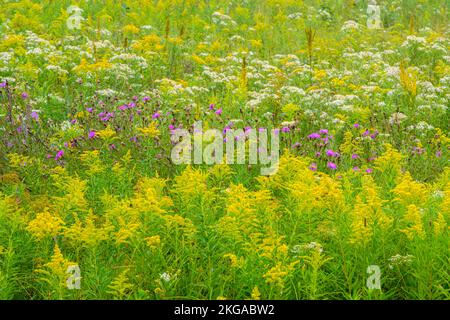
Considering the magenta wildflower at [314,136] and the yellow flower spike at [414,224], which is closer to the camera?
the yellow flower spike at [414,224]

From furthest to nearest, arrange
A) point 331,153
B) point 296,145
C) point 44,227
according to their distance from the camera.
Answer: point 296,145 < point 331,153 < point 44,227

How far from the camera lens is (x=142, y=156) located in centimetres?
598

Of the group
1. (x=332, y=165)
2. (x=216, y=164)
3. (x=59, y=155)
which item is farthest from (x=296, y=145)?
(x=59, y=155)

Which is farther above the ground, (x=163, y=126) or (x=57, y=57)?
(x=57, y=57)

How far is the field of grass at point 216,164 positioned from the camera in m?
3.90

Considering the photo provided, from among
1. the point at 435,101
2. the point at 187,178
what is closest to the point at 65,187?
the point at 187,178

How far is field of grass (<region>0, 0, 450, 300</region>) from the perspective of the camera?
390 cm

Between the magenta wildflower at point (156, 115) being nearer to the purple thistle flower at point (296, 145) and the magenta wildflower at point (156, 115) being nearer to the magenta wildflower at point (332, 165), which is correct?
the purple thistle flower at point (296, 145)

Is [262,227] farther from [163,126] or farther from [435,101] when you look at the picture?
[435,101]

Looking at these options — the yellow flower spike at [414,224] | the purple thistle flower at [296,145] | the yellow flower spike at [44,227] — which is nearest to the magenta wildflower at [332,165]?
the purple thistle flower at [296,145]

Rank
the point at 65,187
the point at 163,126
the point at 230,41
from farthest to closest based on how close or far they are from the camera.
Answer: the point at 230,41 → the point at 163,126 → the point at 65,187

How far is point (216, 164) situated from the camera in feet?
17.1

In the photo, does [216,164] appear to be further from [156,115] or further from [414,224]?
[414,224]
